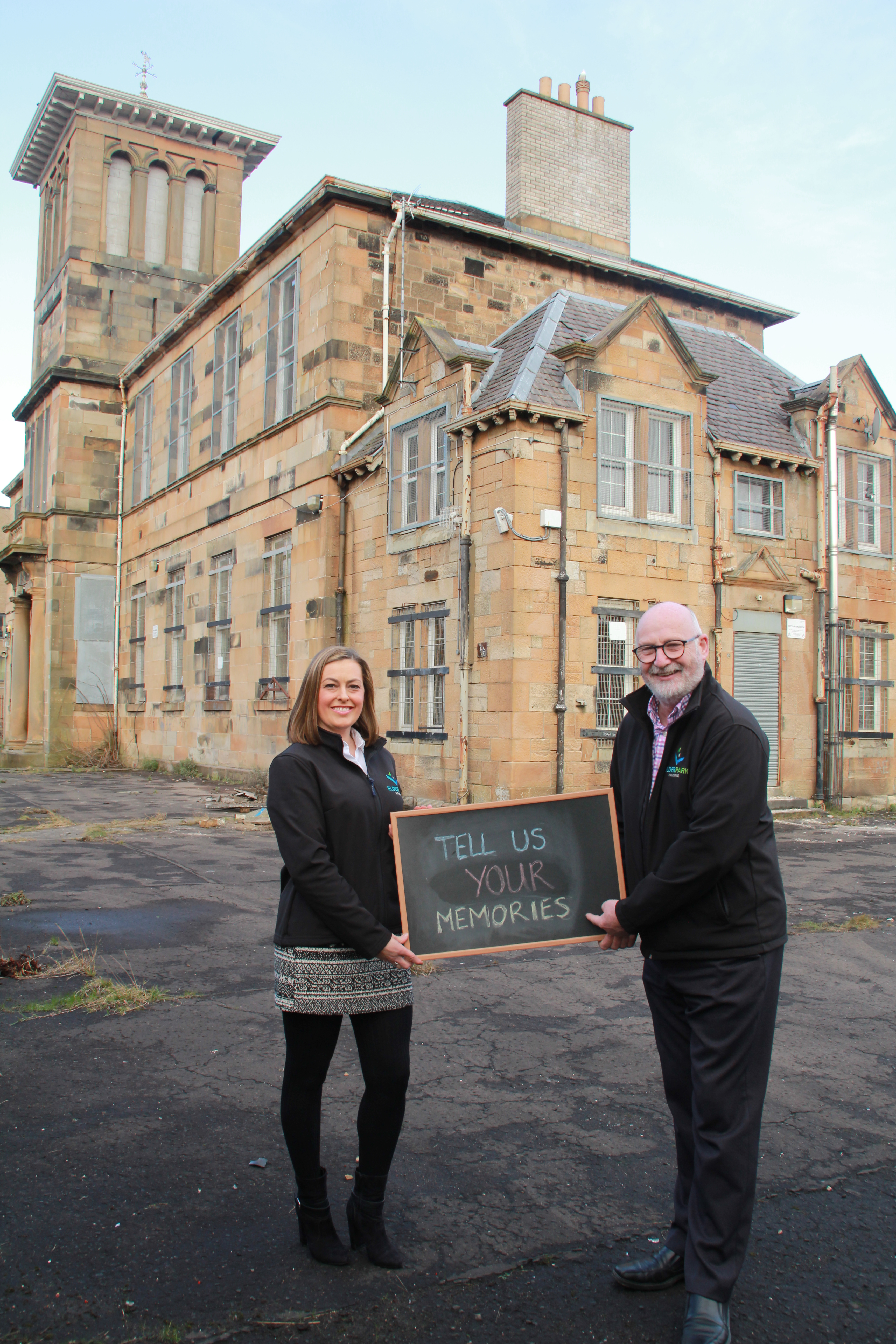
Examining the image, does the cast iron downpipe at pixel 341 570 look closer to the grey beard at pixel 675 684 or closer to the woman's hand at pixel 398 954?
the woman's hand at pixel 398 954

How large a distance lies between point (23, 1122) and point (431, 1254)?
190 cm

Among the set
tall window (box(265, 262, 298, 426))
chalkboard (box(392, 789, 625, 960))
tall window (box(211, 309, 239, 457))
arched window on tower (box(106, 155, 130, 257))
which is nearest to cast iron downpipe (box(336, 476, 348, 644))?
tall window (box(265, 262, 298, 426))

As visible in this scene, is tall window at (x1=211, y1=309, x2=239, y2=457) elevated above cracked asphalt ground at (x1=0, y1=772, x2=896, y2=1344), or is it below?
above

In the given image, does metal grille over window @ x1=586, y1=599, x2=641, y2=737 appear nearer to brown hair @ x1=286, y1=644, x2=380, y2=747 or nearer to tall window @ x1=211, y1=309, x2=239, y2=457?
tall window @ x1=211, y1=309, x2=239, y2=457

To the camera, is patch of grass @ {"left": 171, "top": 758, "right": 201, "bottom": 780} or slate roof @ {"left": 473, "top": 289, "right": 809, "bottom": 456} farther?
patch of grass @ {"left": 171, "top": 758, "right": 201, "bottom": 780}

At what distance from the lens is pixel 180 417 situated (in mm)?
24844

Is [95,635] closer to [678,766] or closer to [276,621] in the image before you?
[276,621]

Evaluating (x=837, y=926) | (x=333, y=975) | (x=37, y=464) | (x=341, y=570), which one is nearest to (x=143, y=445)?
(x=37, y=464)

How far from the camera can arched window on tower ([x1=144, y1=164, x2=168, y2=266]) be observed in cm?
2912

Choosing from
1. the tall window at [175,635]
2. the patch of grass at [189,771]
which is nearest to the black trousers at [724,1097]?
the patch of grass at [189,771]

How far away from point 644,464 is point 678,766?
12574 mm

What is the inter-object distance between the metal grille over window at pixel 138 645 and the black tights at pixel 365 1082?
25.1 metres

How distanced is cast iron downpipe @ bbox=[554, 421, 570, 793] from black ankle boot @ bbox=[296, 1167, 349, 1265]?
34.3 ft

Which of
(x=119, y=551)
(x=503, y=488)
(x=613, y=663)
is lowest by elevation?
(x=613, y=663)
